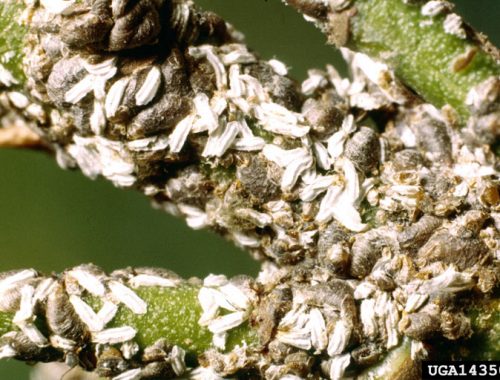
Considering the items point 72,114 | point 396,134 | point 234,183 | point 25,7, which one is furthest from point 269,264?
point 25,7

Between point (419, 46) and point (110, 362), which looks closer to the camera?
point (110, 362)

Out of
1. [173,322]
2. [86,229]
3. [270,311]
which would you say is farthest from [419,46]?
[86,229]

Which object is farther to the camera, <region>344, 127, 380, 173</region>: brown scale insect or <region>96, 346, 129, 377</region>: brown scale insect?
<region>344, 127, 380, 173</region>: brown scale insect

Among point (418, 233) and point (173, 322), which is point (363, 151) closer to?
point (418, 233)

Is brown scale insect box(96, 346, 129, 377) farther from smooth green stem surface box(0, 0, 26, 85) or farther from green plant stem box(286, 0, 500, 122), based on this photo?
green plant stem box(286, 0, 500, 122)

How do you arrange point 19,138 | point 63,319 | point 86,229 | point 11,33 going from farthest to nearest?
point 86,229 < point 19,138 < point 11,33 < point 63,319

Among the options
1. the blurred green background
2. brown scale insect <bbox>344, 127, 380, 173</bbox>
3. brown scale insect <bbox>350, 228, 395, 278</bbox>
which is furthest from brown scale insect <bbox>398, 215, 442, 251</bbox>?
the blurred green background

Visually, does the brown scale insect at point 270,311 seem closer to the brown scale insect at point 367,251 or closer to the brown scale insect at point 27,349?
the brown scale insect at point 367,251

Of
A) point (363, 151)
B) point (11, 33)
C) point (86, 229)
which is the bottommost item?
point (86, 229)
